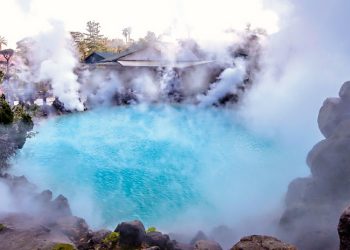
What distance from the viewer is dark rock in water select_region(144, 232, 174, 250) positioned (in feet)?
42.9

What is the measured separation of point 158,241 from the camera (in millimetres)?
13086

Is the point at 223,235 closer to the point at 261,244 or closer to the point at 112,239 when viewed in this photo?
the point at 112,239

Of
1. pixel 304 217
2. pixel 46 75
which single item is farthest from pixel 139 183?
pixel 46 75

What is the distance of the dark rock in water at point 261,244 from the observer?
873cm

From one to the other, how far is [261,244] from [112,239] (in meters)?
6.08

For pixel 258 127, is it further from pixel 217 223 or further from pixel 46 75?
pixel 46 75

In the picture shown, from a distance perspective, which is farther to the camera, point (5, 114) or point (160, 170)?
point (160, 170)

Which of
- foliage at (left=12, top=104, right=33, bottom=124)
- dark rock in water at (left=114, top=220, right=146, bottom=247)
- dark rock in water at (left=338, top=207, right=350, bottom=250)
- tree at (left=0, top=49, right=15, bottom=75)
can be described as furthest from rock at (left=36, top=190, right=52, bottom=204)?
tree at (left=0, top=49, right=15, bottom=75)

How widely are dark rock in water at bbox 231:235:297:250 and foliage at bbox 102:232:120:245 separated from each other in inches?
217

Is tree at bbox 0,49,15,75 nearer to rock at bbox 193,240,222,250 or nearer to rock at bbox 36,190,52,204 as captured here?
rock at bbox 36,190,52,204

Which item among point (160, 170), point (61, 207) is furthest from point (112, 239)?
point (160, 170)

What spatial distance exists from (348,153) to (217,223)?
21.3ft

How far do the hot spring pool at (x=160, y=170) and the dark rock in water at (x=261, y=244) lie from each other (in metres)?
8.09

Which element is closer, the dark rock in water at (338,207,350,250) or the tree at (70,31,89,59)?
the dark rock in water at (338,207,350,250)
